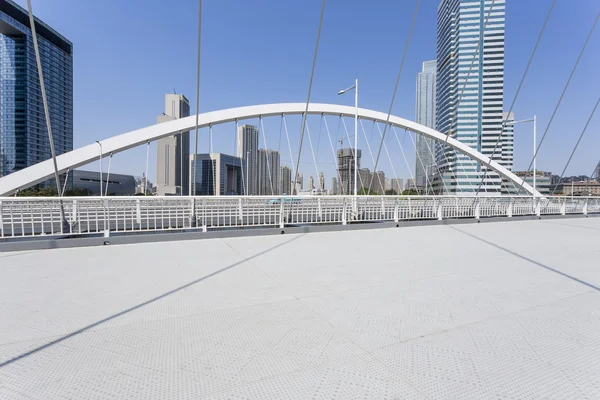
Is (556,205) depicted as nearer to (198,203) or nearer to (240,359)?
(198,203)

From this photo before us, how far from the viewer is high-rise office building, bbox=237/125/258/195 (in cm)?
1733

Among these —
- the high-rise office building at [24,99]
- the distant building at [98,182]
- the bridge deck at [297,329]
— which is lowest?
the bridge deck at [297,329]

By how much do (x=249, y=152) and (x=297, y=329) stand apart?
57.0ft

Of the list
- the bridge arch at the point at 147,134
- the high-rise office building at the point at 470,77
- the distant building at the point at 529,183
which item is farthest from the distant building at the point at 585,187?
the bridge arch at the point at 147,134

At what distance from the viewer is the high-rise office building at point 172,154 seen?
63.6 feet

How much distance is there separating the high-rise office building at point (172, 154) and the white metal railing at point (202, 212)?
13607 millimetres

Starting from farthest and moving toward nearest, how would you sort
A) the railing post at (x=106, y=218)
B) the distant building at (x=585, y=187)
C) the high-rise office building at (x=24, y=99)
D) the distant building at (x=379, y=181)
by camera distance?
the distant building at (x=585, y=187)
the high-rise office building at (x=24, y=99)
the distant building at (x=379, y=181)
the railing post at (x=106, y=218)

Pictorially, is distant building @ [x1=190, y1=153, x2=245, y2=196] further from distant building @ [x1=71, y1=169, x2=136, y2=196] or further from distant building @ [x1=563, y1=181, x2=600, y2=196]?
distant building @ [x1=563, y1=181, x2=600, y2=196]

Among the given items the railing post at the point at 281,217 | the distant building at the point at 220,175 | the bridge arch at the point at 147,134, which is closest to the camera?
the railing post at the point at 281,217

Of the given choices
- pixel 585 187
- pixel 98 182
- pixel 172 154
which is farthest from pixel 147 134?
pixel 585 187

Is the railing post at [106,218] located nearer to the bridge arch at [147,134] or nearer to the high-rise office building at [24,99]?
the bridge arch at [147,134]

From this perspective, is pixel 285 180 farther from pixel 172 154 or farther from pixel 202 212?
pixel 202 212

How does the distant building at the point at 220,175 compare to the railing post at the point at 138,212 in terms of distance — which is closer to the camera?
the railing post at the point at 138,212

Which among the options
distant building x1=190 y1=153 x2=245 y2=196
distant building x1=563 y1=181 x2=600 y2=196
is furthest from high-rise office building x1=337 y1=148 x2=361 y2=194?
distant building x1=563 y1=181 x2=600 y2=196
